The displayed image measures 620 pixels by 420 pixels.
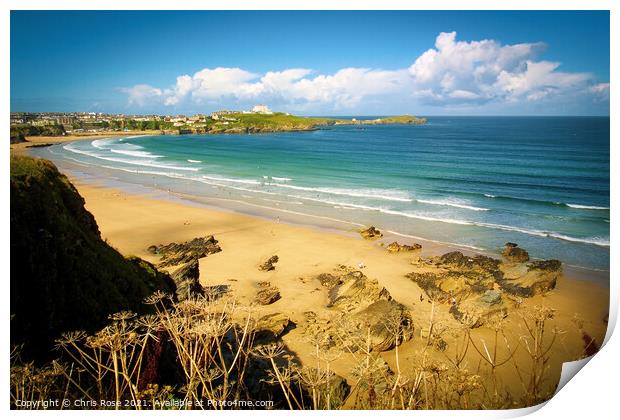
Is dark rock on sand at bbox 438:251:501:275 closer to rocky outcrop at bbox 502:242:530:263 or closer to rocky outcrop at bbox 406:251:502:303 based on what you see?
rocky outcrop at bbox 406:251:502:303

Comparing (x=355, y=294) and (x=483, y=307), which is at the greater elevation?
(x=355, y=294)

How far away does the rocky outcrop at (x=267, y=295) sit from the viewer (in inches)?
386

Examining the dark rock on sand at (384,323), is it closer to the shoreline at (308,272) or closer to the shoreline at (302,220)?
the shoreline at (308,272)

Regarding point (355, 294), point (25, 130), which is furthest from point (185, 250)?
point (355, 294)

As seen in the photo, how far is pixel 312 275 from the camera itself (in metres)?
11.9

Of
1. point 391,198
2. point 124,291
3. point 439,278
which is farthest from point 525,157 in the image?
point 124,291

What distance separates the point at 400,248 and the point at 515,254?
3773 millimetres

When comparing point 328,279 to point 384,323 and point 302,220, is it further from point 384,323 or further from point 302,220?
point 302,220

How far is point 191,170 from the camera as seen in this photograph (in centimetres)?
3531

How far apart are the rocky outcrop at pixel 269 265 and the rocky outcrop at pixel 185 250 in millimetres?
2159

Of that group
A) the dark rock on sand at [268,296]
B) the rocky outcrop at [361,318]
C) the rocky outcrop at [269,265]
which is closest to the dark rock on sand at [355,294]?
the rocky outcrop at [361,318]

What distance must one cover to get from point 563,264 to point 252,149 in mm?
45046

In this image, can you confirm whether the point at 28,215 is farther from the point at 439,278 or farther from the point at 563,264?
the point at 563,264
